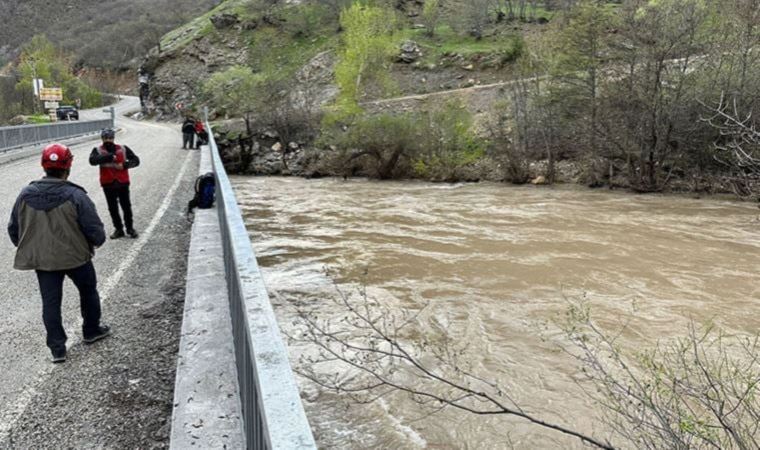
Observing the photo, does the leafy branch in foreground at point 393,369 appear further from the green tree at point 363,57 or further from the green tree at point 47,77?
the green tree at point 47,77

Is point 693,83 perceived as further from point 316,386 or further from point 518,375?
point 316,386

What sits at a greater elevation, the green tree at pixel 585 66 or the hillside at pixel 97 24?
the hillside at pixel 97 24

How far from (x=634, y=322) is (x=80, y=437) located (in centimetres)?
796

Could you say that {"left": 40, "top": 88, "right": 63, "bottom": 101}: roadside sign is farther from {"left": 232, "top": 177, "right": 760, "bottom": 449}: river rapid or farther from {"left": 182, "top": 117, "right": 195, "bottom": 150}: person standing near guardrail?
{"left": 232, "top": 177, "right": 760, "bottom": 449}: river rapid

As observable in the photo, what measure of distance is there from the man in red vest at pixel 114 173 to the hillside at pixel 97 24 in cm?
9390

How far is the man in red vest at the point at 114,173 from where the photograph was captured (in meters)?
8.62

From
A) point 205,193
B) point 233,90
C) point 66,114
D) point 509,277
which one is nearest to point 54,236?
point 205,193

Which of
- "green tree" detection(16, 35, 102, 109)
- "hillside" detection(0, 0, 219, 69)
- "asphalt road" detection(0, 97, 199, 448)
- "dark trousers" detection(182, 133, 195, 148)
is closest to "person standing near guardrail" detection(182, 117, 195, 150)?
"dark trousers" detection(182, 133, 195, 148)

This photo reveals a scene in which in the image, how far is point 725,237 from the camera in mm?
14742

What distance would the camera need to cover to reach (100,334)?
5.05 meters

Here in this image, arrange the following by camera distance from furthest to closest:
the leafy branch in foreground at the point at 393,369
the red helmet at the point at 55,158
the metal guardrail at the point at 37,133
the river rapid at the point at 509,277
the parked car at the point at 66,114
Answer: the parked car at the point at 66,114 < the metal guardrail at the point at 37,133 < the leafy branch in foreground at the point at 393,369 < the river rapid at the point at 509,277 < the red helmet at the point at 55,158

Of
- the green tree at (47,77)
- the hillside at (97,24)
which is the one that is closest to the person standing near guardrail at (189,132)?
the green tree at (47,77)

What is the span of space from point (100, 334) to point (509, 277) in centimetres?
797

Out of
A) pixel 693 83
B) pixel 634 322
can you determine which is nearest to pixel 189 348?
pixel 634 322
